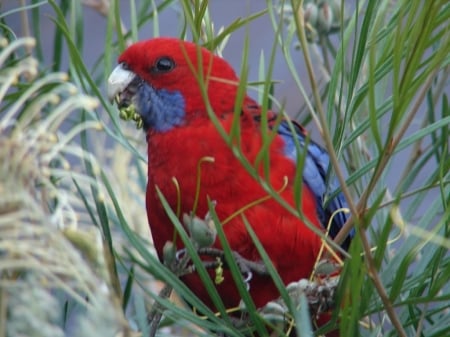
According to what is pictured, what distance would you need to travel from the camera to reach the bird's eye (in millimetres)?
1986

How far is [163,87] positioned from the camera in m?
2.00

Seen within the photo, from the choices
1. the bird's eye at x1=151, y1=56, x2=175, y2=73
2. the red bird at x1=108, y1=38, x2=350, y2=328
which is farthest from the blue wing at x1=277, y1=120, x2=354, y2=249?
the bird's eye at x1=151, y1=56, x2=175, y2=73

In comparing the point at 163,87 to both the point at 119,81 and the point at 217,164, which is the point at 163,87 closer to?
the point at 119,81

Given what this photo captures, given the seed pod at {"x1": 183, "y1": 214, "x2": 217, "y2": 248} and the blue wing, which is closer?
the seed pod at {"x1": 183, "y1": 214, "x2": 217, "y2": 248}

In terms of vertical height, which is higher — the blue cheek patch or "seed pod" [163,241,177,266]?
"seed pod" [163,241,177,266]

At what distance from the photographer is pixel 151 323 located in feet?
4.03

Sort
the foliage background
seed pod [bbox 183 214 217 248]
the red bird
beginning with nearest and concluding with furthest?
the foliage background < seed pod [bbox 183 214 217 248] < the red bird

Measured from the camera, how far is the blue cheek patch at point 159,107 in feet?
6.46

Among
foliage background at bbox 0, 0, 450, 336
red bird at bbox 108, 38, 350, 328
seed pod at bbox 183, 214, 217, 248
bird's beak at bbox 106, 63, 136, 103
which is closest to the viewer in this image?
foliage background at bbox 0, 0, 450, 336

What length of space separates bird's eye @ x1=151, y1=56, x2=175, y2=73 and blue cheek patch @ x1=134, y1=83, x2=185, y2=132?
0.04m

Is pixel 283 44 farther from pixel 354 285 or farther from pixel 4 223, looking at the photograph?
pixel 4 223

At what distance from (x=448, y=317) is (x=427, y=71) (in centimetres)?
44

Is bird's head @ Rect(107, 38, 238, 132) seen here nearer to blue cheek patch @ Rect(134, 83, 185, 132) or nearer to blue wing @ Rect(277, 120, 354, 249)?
blue cheek patch @ Rect(134, 83, 185, 132)

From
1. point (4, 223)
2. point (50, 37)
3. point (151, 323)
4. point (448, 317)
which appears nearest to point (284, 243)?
point (448, 317)
